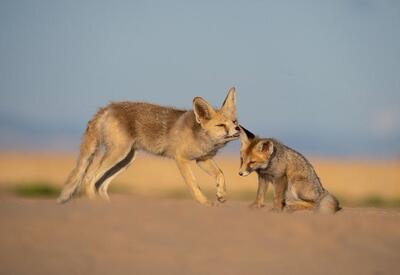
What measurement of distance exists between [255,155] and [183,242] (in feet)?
10.6

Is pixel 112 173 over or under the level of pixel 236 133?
under

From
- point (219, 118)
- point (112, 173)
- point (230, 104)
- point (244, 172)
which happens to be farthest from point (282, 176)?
point (112, 173)

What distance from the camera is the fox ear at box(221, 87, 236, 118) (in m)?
11.0

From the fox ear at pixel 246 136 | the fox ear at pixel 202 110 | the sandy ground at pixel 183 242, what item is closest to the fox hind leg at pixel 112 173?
the fox ear at pixel 202 110

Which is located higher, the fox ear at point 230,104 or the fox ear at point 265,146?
the fox ear at point 230,104

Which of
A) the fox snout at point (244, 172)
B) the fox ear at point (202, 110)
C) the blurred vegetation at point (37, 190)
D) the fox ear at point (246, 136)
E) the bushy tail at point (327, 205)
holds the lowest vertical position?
the blurred vegetation at point (37, 190)

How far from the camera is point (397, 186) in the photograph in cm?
2333

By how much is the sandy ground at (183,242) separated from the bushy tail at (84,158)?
3.06m

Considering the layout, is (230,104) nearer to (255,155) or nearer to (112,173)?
(255,155)

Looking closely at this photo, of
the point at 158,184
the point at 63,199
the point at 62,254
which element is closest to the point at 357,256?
the point at 62,254

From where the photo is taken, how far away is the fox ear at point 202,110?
10859mm

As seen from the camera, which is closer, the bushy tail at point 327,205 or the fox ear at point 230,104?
the bushy tail at point 327,205

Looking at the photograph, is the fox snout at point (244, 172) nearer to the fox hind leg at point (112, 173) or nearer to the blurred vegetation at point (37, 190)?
the fox hind leg at point (112, 173)

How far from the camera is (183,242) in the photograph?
7223mm
